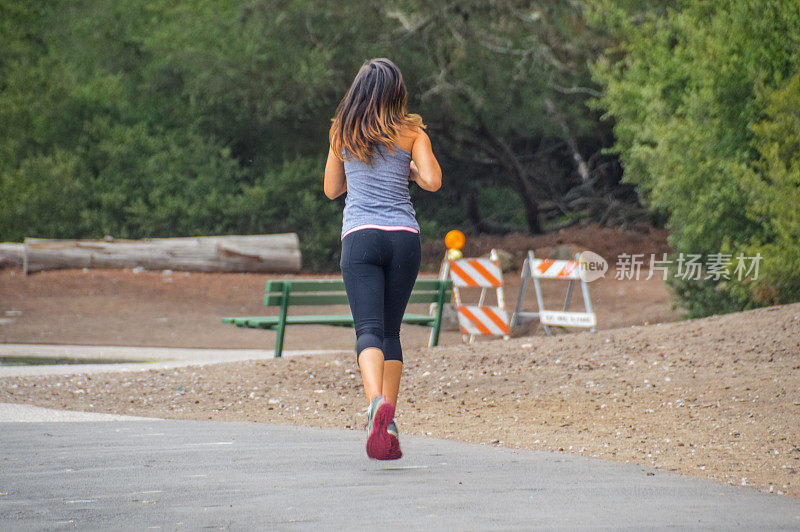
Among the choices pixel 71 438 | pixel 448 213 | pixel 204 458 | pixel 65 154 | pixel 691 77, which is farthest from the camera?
pixel 448 213

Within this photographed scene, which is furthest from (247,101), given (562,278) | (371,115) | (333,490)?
(333,490)

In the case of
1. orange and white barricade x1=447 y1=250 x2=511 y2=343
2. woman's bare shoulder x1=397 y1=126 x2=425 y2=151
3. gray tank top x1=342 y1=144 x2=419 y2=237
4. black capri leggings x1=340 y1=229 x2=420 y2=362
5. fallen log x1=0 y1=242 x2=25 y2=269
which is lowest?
fallen log x1=0 y1=242 x2=25 y2=269

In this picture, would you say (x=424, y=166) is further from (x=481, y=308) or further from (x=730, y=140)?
(x=481, y=308)

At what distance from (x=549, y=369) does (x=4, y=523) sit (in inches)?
211

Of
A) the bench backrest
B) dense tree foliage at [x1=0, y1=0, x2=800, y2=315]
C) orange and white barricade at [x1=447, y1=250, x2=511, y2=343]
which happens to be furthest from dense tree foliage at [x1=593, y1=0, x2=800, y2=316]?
dense tree foliage at [x1=0, y1=0, x2=800, y2=315]

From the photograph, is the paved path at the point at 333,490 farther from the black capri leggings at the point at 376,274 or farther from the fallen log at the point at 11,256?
the fallen log at the point at 11,256

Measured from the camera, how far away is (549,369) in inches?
342

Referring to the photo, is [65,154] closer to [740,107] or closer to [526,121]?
[526,121]

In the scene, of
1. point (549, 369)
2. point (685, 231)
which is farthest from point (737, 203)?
point (549, 369)

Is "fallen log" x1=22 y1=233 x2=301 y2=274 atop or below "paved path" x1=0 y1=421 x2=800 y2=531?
below

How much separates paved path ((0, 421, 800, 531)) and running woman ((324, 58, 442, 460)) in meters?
0.49

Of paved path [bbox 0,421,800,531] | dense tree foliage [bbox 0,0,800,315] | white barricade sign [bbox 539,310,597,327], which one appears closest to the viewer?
paved path [bbox 0,421,800,531]

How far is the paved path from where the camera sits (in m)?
4.11

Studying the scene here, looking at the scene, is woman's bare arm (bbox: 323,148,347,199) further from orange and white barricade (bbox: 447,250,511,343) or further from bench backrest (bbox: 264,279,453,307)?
orange and white barricade (bbox: 447,250,511,343)
